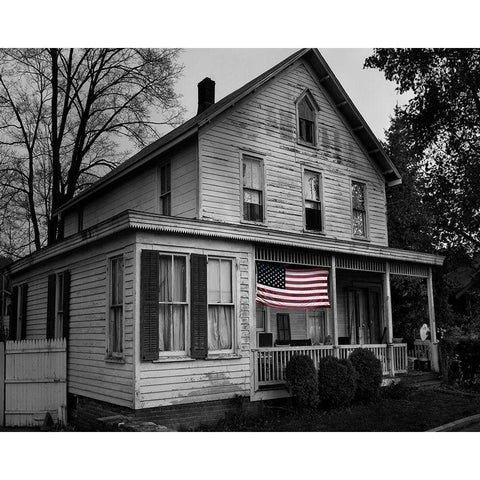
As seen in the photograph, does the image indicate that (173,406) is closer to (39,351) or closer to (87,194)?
(39,351)

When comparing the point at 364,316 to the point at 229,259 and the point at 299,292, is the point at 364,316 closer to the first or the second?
the point at 299,292

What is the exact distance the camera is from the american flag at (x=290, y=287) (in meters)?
11.0

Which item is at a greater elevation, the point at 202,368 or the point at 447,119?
the point at 447,119

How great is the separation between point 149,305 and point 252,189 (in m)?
4.69

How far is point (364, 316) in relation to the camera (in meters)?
15.8

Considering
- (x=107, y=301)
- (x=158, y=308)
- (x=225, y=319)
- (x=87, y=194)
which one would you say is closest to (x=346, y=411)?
(x=225, y=319)

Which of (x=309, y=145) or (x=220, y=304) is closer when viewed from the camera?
(x=220, y=304)

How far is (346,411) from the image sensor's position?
1025 cm

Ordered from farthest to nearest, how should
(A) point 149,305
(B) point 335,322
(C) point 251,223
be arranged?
(C) point 251,223 → (B) point 335,322 → (A) point 149,305

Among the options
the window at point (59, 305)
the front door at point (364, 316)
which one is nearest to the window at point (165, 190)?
the window at point (59, 305)

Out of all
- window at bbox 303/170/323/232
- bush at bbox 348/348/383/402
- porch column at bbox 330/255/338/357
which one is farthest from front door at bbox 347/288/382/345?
bush at bbox 348/348/383/402

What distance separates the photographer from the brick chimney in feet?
48.9

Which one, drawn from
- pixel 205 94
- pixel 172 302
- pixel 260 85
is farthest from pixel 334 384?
pixel 205 94

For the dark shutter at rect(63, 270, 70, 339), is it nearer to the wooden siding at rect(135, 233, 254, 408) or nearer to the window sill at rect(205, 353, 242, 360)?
the wooden siding at rect(135, 233, 254, 408)
